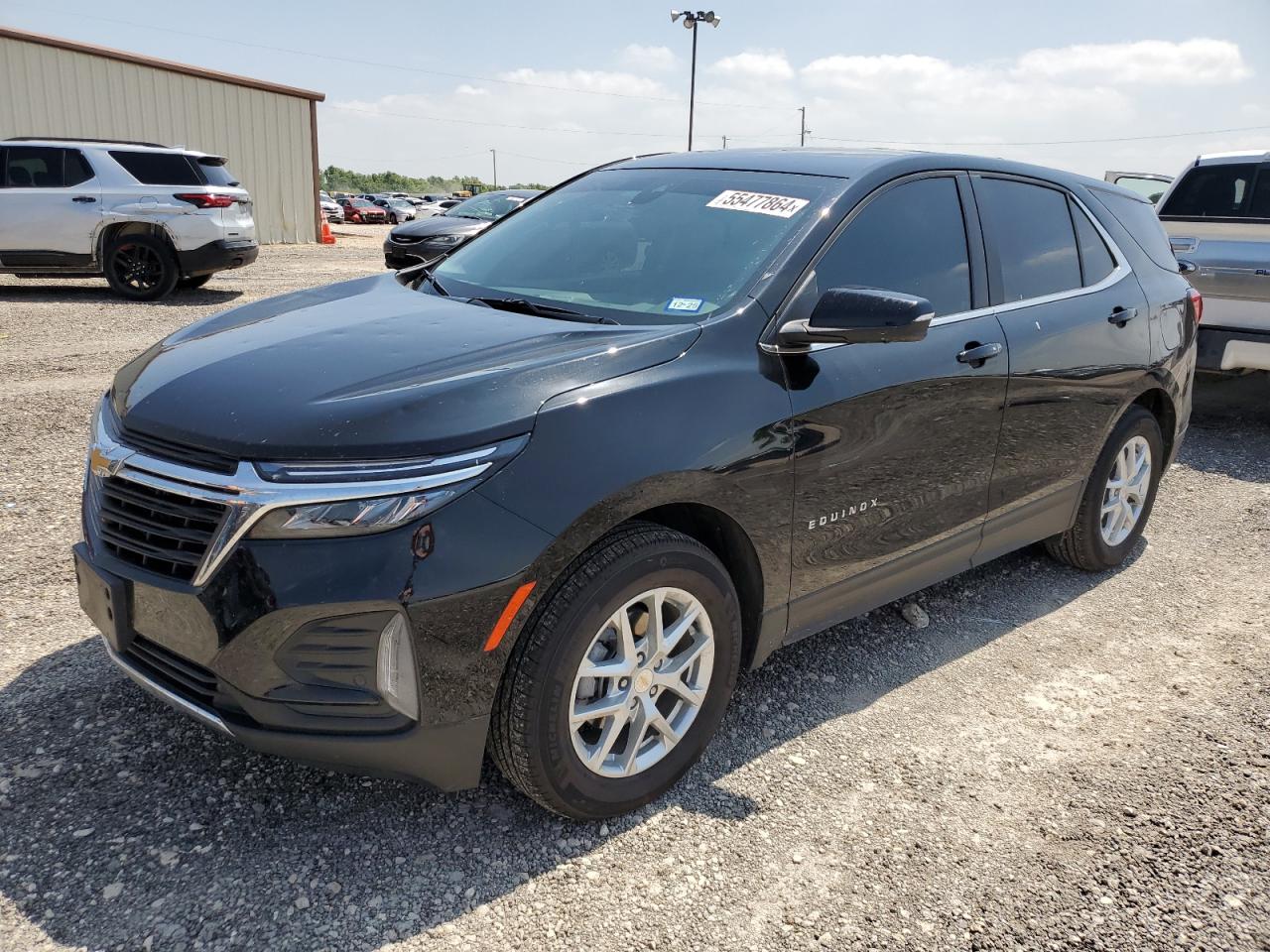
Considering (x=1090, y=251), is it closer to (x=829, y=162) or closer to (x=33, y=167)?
(x=829, y=162)

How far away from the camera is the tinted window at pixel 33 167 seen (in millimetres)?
11844

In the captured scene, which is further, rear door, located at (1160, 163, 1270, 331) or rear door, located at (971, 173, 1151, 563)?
rear door, located at (1160, 163, 1270, 331)

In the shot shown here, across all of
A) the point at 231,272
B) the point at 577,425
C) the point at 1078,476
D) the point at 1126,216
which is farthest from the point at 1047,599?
the point at 231,272

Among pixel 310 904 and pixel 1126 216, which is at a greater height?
pixel 1126 216

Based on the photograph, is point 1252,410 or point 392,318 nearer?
point 392,318

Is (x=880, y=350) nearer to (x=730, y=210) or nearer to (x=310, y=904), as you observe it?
(x=730, y=210)

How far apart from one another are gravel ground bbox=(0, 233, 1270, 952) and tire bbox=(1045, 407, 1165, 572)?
1.70 feet

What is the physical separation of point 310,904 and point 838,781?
1488 mm

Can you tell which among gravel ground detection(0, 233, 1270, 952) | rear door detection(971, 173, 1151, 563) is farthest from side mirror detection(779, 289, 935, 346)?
gravel ground detection(0, 233, 1270, 952)

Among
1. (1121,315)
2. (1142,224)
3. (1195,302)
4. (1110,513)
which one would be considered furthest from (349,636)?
(1195,302)

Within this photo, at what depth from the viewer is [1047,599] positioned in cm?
439

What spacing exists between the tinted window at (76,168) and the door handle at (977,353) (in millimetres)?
11757

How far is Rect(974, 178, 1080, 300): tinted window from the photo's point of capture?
3750 millimetres

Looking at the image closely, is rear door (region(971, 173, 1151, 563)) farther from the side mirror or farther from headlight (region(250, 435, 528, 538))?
headlight (region(250, 435, 528, 538))
